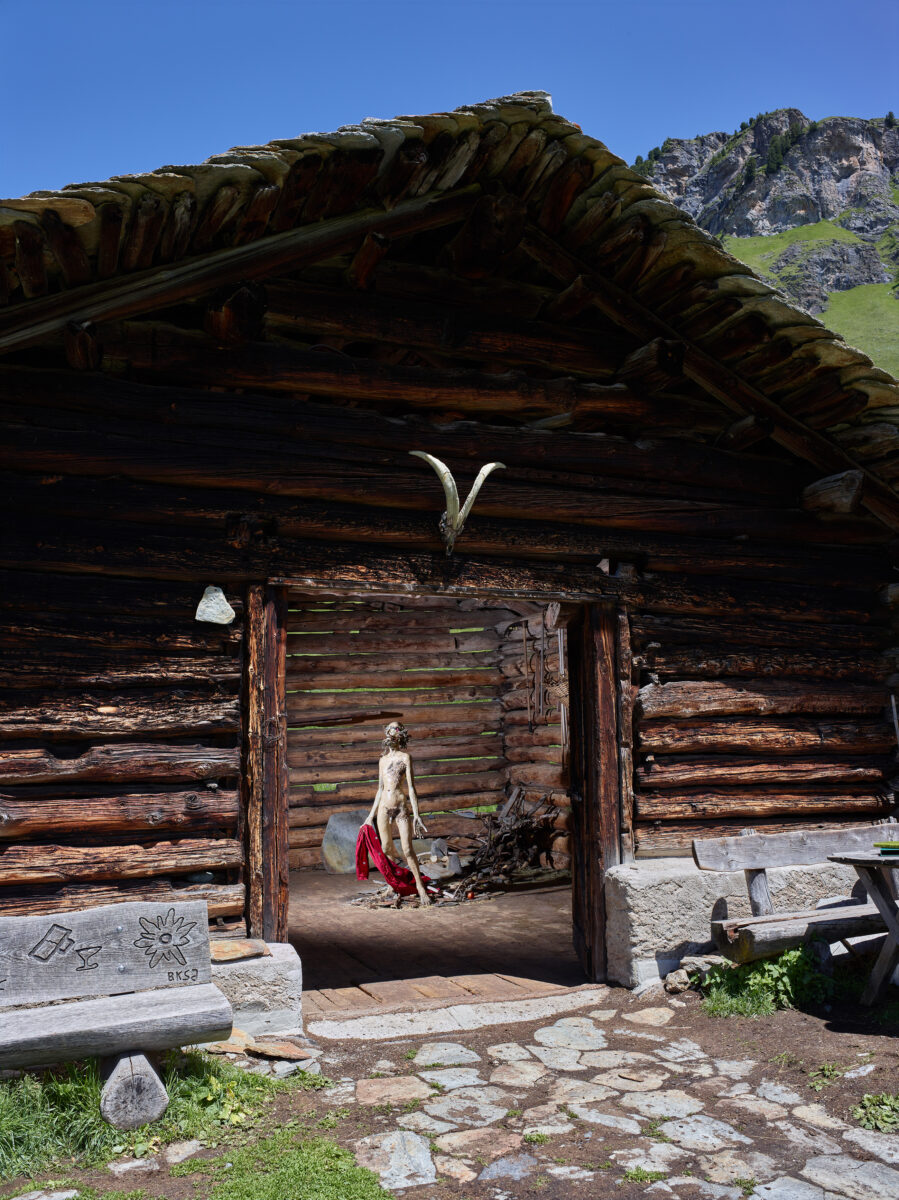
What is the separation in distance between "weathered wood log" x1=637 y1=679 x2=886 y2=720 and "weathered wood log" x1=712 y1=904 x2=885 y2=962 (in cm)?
136

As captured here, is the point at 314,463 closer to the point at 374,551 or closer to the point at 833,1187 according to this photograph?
the point at 374,551

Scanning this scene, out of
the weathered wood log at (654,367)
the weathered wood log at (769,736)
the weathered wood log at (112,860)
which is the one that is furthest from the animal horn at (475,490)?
the weathered wood log at (112,860)

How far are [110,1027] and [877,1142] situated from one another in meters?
2.97

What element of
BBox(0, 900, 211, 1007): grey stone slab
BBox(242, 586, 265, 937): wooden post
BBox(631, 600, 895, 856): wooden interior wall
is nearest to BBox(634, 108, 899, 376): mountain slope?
BBox(631, 600, 895, 856): wooden interior wall

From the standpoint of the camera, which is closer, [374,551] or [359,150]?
[359,150]

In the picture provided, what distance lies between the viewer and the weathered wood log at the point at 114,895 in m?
4.41

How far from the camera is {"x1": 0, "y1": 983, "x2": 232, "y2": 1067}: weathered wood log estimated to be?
3504 mm

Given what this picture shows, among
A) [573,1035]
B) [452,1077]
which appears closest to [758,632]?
[573,1035]

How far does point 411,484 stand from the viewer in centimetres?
550

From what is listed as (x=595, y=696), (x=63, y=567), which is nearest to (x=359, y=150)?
(x=63, y=567)

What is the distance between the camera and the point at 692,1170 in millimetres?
3344

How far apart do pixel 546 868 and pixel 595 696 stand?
582 centimetres

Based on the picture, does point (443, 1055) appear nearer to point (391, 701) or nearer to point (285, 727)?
point (285, 727)

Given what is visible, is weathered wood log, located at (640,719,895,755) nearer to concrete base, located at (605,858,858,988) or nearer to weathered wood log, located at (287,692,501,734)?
concrete base, located at (605,858,858,988)
